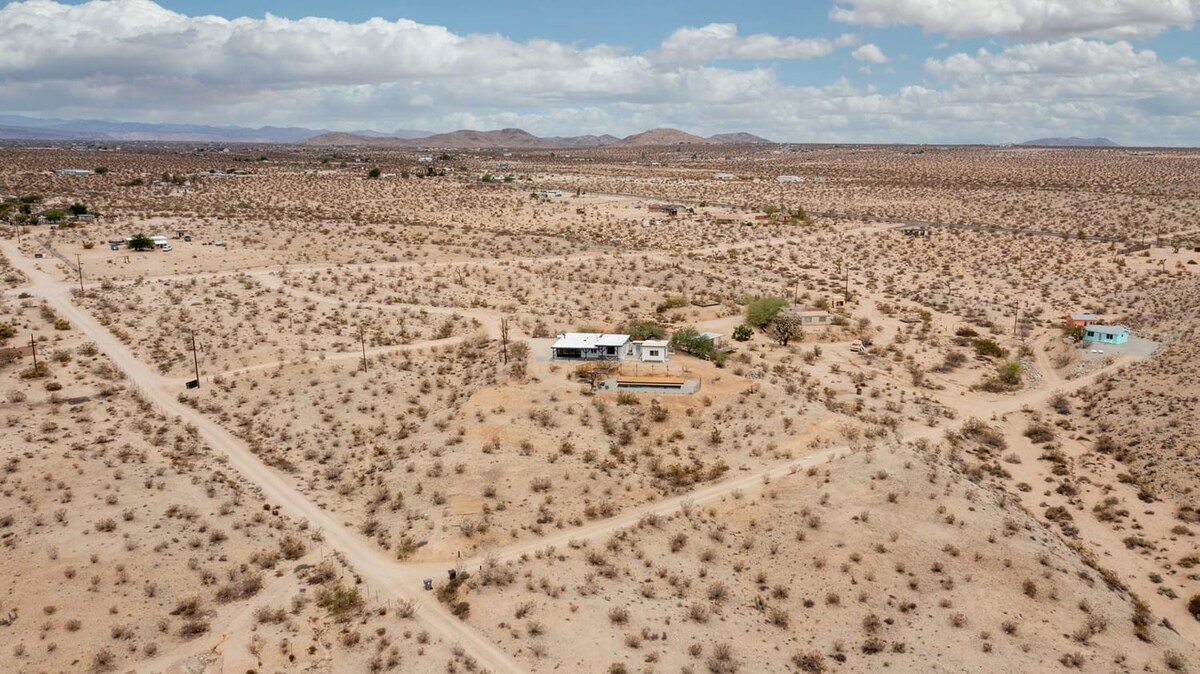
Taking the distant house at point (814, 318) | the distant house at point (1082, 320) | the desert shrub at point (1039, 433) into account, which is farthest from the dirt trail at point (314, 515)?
the distant house at point (1082, 320)

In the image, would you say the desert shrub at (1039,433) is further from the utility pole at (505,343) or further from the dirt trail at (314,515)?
the dirt trail at (314,515)

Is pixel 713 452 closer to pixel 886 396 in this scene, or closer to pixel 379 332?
pixel 886 396

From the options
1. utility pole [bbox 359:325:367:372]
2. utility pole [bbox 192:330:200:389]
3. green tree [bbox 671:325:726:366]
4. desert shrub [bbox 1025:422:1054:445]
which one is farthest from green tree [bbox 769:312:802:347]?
utility pole [bbox 192:330:200:389]

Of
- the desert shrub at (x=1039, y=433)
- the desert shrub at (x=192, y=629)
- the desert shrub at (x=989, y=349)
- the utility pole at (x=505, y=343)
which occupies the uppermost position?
the utility pole at (x=505, y=343)

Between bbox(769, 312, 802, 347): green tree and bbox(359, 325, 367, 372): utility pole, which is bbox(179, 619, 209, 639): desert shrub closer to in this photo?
bbox(359, 325, 367, 372): utility pole

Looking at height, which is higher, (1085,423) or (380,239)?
(380,239)

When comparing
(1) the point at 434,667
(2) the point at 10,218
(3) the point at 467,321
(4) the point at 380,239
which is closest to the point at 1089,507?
(1) the point at 434,667
